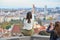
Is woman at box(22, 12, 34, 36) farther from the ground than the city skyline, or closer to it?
closer to it

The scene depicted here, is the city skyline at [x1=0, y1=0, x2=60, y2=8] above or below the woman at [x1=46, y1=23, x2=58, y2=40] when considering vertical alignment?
above

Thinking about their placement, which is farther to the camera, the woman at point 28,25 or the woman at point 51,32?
the woman at point 28,25

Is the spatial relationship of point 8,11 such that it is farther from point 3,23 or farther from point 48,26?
point 48,26

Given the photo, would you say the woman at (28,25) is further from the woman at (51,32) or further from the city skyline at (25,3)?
the woman at (51,32)

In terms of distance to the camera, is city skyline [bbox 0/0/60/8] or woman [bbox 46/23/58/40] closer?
woman [bbox 46/23/58/40]

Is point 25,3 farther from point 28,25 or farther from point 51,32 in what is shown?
point 51,32

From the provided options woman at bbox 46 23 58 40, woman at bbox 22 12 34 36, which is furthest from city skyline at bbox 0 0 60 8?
woman at bbox 46 23 58 40

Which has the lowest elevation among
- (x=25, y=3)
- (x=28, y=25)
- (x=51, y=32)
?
(x=51, y=32)

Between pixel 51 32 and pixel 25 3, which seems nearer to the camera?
pixel 51 32

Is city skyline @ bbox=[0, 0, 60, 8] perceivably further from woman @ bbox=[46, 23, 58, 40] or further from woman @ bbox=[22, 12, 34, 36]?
woman @ bbox=[46, 23, 58, 40]

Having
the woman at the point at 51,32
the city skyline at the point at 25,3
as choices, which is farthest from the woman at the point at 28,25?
the woman at the point at 51,32

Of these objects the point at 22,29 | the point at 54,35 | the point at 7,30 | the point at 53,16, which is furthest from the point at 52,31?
the point at 7,30

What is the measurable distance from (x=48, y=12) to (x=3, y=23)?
771 millimetres

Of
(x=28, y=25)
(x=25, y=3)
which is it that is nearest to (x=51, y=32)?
(x=28, y=25)
